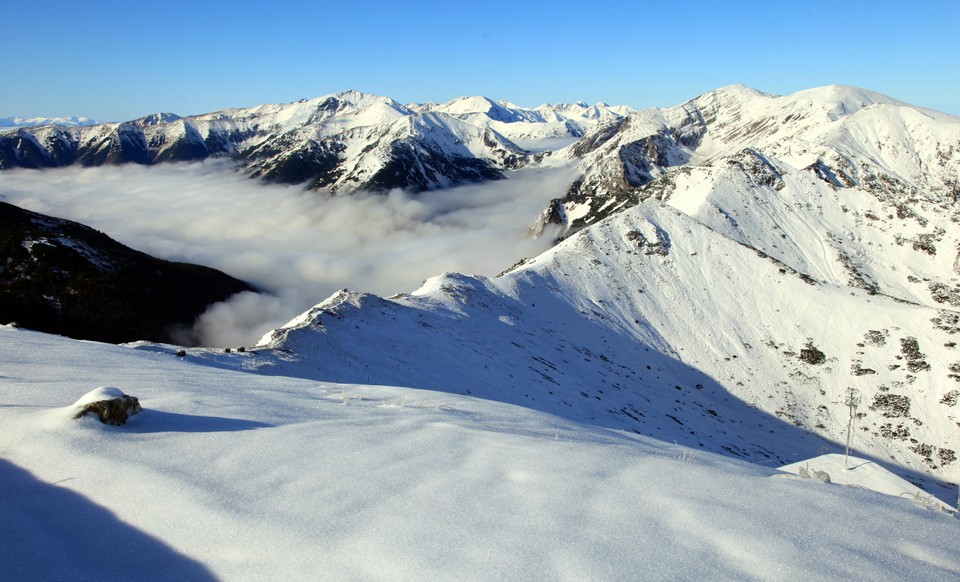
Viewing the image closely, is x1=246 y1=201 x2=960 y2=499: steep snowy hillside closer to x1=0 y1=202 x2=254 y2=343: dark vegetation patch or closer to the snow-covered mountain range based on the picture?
the snow-covered mountain range

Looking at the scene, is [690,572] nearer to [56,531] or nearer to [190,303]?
[56,531]

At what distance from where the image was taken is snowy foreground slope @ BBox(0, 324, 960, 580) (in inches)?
165

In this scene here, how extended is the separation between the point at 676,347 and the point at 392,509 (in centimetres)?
6598

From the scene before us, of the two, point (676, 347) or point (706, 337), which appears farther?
point (706, 337)

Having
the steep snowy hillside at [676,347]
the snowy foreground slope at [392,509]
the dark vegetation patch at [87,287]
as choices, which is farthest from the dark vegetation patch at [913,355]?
the dark vegetation patch at [87,287]

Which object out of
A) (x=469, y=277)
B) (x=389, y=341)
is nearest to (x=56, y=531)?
(x=389, y=341)

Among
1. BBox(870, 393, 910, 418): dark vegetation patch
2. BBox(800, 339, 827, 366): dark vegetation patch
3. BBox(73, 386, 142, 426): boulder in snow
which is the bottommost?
BBox(870, 393, 910, 418): dark vegetation patch

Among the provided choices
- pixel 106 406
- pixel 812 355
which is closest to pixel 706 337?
pixel 812 355

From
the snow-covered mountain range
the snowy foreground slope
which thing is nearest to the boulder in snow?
the snowy foreground slope

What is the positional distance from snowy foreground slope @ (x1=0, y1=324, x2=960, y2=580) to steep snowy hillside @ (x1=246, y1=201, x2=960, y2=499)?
18.3 meters

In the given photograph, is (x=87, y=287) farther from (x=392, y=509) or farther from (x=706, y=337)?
(x=706, y=337)

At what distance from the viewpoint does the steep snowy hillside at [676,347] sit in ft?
113

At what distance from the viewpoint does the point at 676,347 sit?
6500 cm

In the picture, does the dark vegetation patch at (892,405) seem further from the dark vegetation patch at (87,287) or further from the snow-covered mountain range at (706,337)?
the dark vegetation patch at (87,287)
